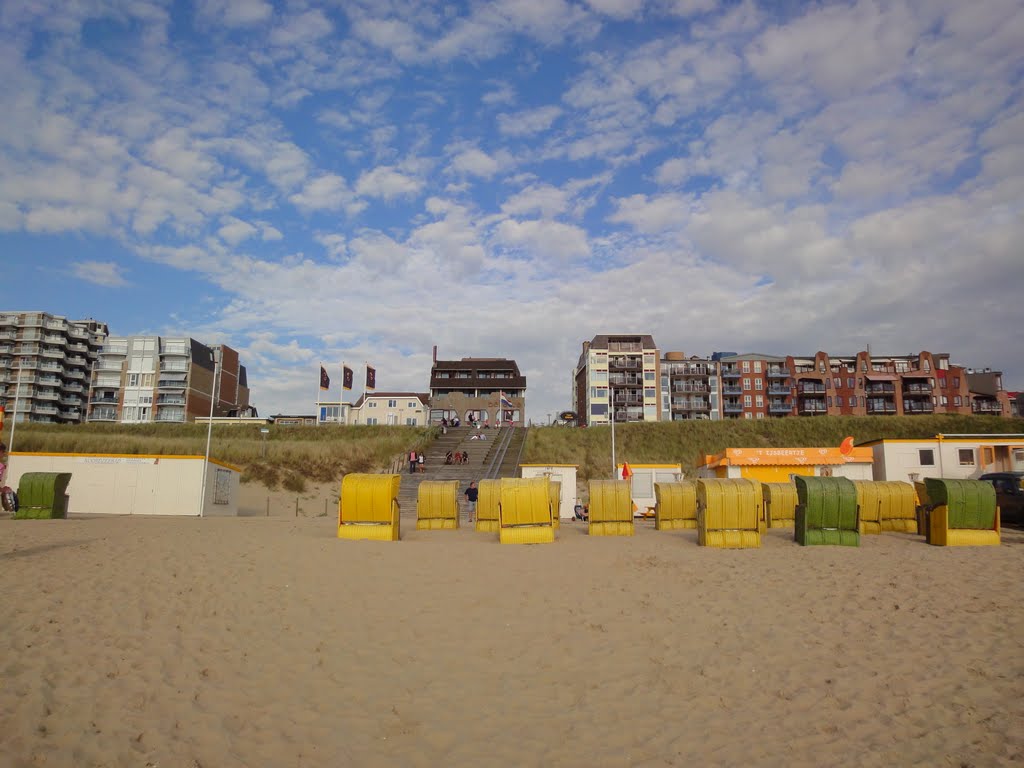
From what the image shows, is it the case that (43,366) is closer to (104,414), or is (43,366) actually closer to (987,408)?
(104,414)

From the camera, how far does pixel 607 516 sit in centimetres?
2005

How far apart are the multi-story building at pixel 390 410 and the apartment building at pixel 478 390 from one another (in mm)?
2065

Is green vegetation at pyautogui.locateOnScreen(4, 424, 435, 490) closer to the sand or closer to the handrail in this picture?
the handrail

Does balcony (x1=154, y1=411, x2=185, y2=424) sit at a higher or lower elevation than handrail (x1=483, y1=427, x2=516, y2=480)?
higher

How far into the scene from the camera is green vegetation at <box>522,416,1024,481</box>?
5869 centimetres

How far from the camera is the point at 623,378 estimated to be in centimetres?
9494

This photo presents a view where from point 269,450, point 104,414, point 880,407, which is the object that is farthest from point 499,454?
point 104,414

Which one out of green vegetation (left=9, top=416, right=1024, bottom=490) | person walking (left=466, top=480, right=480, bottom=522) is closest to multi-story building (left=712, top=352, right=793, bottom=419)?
green vegetation (left=9, top=416, right=1024, bottom=490)

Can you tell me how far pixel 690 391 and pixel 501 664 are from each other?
98086 millimetres

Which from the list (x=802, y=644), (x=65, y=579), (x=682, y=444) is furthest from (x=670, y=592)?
(x=682, y=444)

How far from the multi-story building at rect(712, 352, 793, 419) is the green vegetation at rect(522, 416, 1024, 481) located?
3076 centimetres

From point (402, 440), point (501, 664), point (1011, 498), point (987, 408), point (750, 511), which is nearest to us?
point (501, 664)

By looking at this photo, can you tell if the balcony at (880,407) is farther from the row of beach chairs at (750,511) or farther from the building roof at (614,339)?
the row of beach chairs at (750,511)

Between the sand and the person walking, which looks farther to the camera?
the person walking
